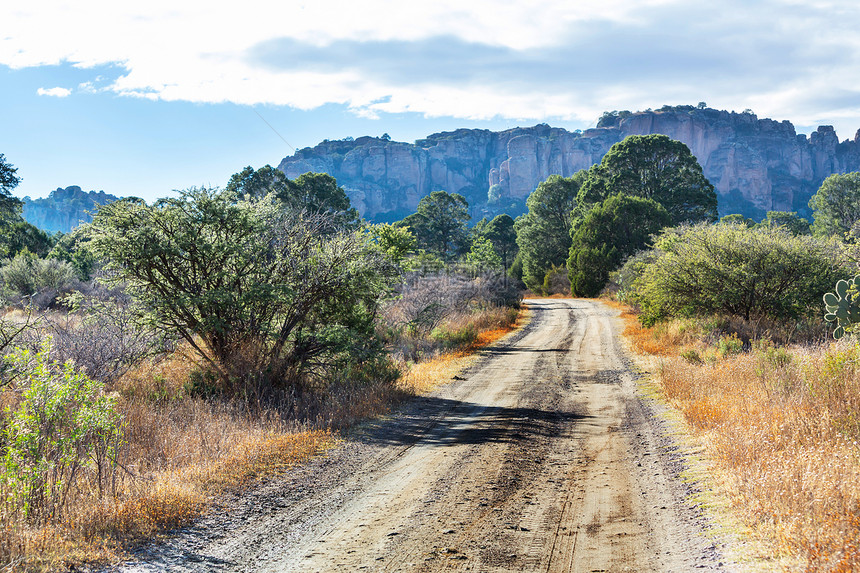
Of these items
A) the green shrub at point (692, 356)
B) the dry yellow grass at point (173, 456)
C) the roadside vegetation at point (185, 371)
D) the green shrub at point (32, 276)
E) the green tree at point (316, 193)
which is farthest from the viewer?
the green tree at point (316, 193)

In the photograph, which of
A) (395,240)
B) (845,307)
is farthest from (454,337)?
(845,307)

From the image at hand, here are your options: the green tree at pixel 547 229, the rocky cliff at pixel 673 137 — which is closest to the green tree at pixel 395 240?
the green tree at pixel 547 229

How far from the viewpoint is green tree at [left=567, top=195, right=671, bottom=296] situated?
45.5 m

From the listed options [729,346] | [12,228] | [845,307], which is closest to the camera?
[845,307]

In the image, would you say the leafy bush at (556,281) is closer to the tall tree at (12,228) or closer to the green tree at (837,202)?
the green tree at (837,202)

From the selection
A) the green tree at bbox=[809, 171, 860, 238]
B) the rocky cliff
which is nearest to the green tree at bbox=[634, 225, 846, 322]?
the green tree at bbox=[809, 171, 860, 238]

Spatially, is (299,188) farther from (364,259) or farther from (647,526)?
(647,526)

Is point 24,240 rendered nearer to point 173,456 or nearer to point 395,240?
point 395,240

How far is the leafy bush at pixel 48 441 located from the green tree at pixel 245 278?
449 centimetres

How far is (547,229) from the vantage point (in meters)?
62.6

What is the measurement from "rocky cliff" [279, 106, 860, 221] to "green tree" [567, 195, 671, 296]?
116 metres

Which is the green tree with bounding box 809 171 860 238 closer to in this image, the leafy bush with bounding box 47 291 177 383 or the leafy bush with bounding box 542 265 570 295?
the leafy bush with bounding box 542 265 570 295

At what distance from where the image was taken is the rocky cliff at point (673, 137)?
15450 centimetres

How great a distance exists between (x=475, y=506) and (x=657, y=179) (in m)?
57.4
